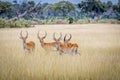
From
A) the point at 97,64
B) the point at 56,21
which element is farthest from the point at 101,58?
the point at 56,21

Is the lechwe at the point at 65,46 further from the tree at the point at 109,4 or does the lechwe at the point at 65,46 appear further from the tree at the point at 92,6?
the tree at the point at 109,4

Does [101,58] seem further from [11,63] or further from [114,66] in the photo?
[11,63]

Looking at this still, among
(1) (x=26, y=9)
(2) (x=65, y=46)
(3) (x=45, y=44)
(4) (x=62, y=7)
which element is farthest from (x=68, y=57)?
(1) (x=26, y=9)

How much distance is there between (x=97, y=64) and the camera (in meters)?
6.11

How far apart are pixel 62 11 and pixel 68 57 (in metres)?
0.44

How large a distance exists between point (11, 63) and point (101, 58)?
2.79 ft

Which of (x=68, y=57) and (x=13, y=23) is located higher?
(x=13, y=23)

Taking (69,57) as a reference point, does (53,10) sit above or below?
above

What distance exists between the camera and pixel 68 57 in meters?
6.16

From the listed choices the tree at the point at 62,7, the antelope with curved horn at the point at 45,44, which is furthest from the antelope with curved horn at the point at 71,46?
the tree at the point at 62,7

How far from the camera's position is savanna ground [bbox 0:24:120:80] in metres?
6.02

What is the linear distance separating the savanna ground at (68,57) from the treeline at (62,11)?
8cm

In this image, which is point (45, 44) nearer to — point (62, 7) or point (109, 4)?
point (62, 7)

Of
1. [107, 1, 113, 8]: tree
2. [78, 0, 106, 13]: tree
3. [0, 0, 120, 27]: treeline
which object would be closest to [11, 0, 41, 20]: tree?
[0, 0, 120, 27]: treeline
